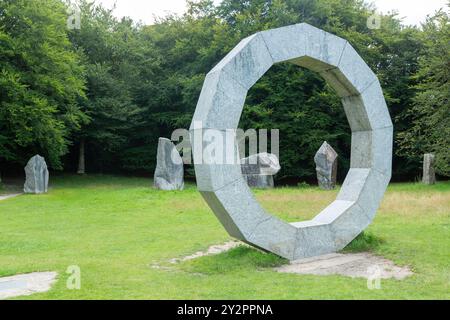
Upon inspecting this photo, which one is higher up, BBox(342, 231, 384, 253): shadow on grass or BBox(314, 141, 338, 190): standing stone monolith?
BBox(314, 141, 338, 190): standing stone monolith

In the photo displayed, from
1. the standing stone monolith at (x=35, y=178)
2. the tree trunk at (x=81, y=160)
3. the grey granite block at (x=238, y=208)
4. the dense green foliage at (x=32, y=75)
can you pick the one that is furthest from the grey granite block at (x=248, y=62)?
the tree trunk at (x=81, y=160)

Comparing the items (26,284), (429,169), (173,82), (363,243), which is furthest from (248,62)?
(173,82)

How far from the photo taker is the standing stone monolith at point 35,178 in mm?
19578

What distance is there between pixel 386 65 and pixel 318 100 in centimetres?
524

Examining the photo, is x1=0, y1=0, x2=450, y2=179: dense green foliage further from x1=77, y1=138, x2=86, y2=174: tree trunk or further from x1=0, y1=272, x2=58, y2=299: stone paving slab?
x1=0, y1=272, x2=58, y2=299: stone paving slab

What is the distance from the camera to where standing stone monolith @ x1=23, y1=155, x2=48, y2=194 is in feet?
64.2

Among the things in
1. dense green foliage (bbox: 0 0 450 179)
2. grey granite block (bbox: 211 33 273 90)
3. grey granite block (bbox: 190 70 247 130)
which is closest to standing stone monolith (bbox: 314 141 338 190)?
dense green foliage (bbox: 0 0 450 179)

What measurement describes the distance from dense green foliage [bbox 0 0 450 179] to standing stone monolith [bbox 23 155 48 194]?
293 cm

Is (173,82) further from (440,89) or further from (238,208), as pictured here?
(238,208)

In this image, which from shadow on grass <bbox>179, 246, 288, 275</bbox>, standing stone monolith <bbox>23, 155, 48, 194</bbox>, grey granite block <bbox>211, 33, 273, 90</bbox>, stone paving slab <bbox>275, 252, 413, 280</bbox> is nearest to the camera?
stone paving slab <bbox>275, 252, 413, 280</bbox>

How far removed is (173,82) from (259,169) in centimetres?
1093

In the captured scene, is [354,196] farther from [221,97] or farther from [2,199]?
[2,199]

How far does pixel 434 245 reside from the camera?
8.20 m

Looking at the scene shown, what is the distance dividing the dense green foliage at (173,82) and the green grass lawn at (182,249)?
7036 millimetres
